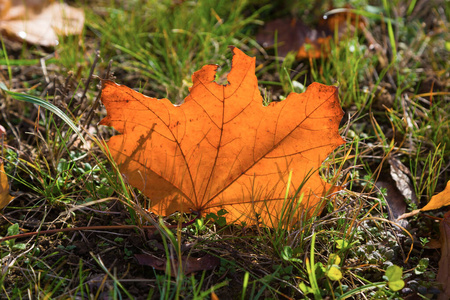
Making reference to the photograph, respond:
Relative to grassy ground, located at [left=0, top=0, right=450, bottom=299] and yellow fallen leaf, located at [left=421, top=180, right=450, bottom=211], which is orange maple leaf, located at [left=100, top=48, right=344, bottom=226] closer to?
grassy ground, located at [left=0, top=0, right=450, bottom=299]

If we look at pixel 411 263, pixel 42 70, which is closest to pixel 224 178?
pixel 411 263

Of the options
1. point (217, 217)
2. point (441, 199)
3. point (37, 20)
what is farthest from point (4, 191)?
point (441, 199)

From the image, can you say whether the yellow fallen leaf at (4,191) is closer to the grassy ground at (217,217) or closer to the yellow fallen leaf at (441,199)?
the grassy ground at (217,217)

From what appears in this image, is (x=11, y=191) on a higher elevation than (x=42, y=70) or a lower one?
lower

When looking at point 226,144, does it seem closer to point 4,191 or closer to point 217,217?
point 217,217

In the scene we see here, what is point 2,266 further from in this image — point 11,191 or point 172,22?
point 172,22
